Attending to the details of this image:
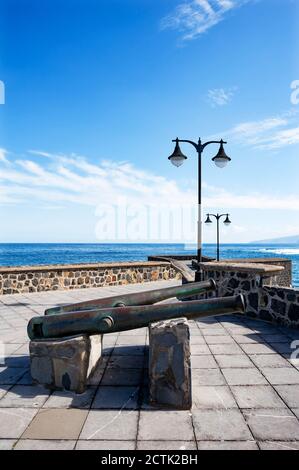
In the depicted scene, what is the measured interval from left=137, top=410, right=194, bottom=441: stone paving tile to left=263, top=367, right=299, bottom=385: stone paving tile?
1.37 m

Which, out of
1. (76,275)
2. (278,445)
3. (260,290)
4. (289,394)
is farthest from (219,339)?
(76,275)

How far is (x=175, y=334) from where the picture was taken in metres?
3.59

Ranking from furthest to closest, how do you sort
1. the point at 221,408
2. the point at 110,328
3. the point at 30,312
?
the point at 30,312 < the point at 110,328 < the point at 221,408

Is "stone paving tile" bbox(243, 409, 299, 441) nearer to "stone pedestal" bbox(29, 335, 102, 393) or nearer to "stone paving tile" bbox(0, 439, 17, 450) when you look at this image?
"stone pedestal" bbox(29, 335, 102, 393)

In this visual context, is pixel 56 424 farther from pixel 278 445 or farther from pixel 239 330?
pixel 239 330

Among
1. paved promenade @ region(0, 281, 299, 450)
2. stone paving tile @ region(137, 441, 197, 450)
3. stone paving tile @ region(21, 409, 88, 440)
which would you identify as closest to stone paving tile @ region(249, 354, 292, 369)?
paved promenade @ region(0, 281, 299, 450)

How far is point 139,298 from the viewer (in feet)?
14.8

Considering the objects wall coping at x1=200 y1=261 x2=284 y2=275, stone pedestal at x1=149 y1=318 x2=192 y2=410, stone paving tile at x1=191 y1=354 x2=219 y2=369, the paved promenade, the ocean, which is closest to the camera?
the paved promenade

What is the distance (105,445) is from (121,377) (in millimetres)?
1444

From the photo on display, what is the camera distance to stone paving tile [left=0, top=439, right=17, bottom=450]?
2832 mm

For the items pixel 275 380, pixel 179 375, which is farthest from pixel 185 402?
pixel 275 380

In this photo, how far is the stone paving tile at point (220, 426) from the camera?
2.95 m
